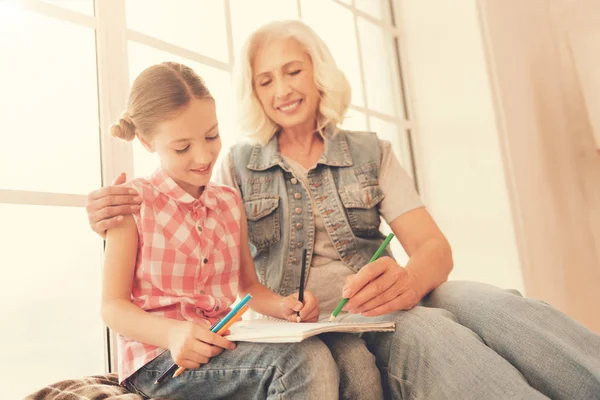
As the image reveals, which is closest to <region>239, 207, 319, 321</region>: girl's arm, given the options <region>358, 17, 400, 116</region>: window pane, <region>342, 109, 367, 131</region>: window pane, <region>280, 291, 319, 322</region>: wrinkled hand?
<region>280, 291, 319, 322</region>: wrinkled hand

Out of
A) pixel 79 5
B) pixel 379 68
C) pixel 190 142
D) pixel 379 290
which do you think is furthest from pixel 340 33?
pixel 379 290

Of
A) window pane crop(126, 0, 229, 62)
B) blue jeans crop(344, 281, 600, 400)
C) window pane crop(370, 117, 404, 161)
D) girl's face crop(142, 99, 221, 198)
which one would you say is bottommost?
blue jeans crop(344, 281, 600, 400)

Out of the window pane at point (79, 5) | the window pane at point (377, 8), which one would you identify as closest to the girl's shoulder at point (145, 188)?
the window pane at point (79, 5)

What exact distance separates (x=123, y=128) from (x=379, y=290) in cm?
61

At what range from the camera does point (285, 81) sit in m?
1.44

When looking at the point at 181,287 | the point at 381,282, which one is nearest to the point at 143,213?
the point at 181,287

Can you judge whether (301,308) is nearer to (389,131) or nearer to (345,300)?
(345,300)

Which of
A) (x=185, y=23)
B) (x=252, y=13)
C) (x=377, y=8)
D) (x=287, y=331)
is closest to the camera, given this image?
(x=287, y=331)

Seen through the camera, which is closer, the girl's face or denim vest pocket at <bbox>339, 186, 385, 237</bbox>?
the girl's face

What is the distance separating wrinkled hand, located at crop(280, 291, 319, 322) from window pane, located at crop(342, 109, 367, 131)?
1.40 metres

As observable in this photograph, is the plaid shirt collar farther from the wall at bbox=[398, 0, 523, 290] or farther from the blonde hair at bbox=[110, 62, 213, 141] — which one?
the wall at bbox=[398, 0, 523, 290]

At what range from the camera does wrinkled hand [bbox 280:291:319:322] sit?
1085 mm

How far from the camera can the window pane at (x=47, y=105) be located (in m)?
1.29

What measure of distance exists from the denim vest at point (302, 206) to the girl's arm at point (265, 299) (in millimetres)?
93
